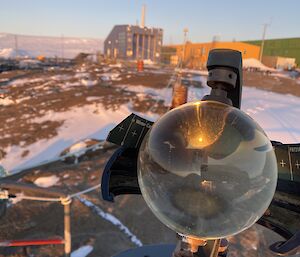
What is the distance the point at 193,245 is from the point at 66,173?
20.5 ft

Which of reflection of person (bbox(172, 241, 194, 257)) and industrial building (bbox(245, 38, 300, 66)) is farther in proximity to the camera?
industrial building (bbox(245, 38, 300, 66))

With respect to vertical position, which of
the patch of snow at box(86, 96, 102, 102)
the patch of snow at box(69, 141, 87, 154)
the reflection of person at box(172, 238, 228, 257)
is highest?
the reflection of person at box(172, 238, 228, 257)

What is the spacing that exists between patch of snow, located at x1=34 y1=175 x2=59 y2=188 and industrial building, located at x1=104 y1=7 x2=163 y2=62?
5014cm

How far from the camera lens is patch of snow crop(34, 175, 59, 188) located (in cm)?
657

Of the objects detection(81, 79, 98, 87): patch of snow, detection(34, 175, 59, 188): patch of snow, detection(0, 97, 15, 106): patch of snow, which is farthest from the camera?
detection(81, 79, 98, 87): patch of snow

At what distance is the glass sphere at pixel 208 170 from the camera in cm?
100

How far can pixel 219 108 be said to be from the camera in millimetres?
1115

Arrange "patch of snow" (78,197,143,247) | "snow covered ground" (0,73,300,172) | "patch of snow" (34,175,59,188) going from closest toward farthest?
1. "patch of snow" (78,197,143,247)
2. "patch of snow" (34,175,59,188)
3. "snow covered ground" (0,73,300,172)

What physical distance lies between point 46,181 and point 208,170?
640cm

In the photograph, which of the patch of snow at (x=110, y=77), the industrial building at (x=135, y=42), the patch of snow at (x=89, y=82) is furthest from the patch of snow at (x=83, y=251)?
the industrial building at (x=135, y=42)

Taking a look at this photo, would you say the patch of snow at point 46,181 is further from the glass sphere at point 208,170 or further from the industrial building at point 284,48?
the industrial building at point 284,48

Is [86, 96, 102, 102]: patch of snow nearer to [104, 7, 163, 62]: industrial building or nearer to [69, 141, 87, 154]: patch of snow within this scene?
[69, 141, 87, 154]: patch of snow

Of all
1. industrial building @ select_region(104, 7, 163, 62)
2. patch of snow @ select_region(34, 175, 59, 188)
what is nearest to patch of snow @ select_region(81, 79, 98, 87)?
patch of snow @ select_region(34, 175, 59, 188)

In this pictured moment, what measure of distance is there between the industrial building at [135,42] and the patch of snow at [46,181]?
5014cm
